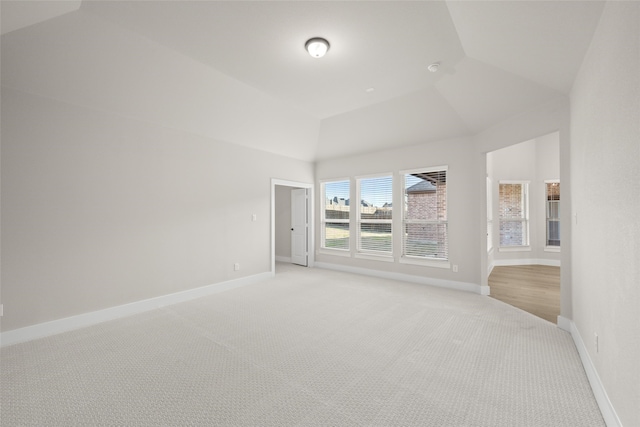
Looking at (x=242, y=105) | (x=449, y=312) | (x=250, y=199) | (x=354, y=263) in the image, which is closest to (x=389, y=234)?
(x=354, y=263)

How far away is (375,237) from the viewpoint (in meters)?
5.95

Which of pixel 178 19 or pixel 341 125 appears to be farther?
pixel 341 125

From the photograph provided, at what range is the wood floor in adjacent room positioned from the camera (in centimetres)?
382

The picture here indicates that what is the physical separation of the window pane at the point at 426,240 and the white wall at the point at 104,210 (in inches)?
130

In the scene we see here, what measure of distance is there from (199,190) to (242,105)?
1.54 meters

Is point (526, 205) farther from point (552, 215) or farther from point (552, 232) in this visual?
point (552, 232)

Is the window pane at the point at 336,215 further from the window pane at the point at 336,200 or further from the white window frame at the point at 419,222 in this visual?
the white window frame at the point at 419,222

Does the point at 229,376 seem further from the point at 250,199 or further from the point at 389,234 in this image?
the point at 389,234

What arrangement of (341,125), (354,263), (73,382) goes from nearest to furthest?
(73,382)
(341,125)
(354,263)

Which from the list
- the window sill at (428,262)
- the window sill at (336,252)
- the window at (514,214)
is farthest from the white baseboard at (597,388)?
the window at (514,214)

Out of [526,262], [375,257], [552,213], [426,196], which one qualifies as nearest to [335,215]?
[375,257]

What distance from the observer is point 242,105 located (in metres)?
4.23

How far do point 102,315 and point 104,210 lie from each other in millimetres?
1322

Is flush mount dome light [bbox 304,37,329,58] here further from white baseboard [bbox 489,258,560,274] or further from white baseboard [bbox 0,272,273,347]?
white baseboard [bbox 489,258,560,274]
